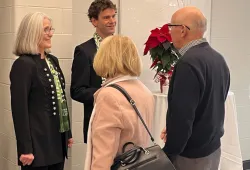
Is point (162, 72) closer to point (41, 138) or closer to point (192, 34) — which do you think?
point (192, 34)

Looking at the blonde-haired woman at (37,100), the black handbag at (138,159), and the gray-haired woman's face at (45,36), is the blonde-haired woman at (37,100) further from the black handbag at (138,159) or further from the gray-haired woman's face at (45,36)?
the black handbag at (138,159)

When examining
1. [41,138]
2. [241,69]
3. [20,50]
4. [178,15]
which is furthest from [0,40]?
[241,69]

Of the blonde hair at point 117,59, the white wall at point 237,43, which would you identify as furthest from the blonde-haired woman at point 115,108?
the white wall at point 237,43

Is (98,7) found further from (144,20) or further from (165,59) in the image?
(144,20)

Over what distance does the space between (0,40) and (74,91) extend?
80cm

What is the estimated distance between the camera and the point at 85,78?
259 centimetres

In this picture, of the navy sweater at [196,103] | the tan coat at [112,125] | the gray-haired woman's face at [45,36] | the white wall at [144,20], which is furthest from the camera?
the white wall at [144,20]

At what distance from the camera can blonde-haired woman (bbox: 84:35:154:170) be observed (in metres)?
1.74

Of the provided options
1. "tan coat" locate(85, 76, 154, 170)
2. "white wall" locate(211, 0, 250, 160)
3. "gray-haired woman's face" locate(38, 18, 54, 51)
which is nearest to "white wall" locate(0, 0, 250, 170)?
"white wall" locate(211, 0, 250, 160)

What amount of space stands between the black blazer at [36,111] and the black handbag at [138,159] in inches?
25.6

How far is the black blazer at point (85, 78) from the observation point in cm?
257

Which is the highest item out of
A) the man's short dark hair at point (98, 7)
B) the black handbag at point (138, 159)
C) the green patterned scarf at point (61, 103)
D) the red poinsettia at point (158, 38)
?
the man's short dark hair at point (98, 7)

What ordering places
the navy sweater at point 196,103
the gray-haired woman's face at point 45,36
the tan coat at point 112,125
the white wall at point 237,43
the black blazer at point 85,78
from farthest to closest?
the white wall at point 237,43 → the black blazer at point 85,78 → the gray-haired woman's face at point 45,36 → the navy sweater at point 196,103 → the tan coat at point 112,125

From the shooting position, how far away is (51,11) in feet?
9.13
